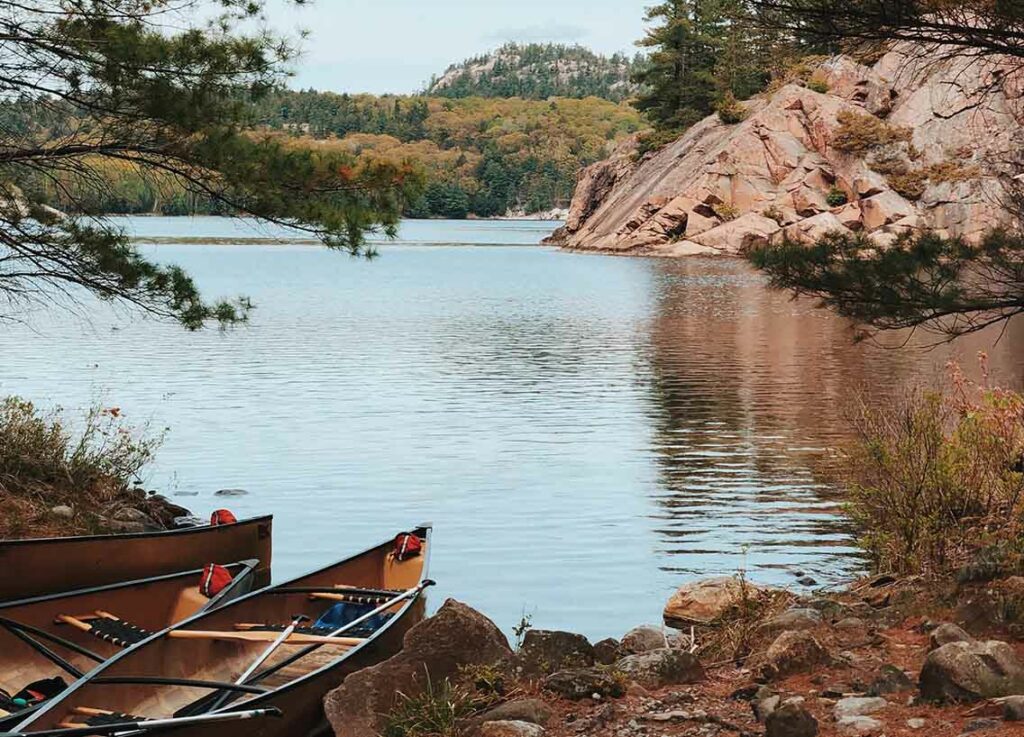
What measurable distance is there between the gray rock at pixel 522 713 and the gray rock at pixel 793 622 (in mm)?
2262

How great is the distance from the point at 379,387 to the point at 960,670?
2102 centimetres

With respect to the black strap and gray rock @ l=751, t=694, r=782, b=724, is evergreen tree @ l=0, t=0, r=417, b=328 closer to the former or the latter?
the black strap

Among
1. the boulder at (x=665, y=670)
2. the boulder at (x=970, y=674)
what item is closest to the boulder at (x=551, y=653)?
the boulder at (x=665, y=670)

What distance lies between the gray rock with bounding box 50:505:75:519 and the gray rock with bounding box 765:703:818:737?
873 centimetres

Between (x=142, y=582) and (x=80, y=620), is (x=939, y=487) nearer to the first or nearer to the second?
(x=142, y=582)

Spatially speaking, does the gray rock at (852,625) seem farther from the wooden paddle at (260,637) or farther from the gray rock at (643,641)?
the wooden paddle at (260,637)

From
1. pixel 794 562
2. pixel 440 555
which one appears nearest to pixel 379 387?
pixel 440 555

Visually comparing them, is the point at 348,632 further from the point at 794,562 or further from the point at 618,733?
the point at 794,562

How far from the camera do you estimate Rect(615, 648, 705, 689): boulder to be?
8.21 m

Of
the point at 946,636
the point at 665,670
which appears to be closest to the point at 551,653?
the point at 665,670

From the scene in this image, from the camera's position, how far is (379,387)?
90.7 ft

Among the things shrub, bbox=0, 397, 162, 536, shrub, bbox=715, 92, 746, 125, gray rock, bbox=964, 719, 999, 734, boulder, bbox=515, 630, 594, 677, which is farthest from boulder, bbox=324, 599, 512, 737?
shrub, bbox=715, 92, 746, 125

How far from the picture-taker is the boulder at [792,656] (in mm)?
8094

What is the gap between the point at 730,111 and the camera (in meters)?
84.2
